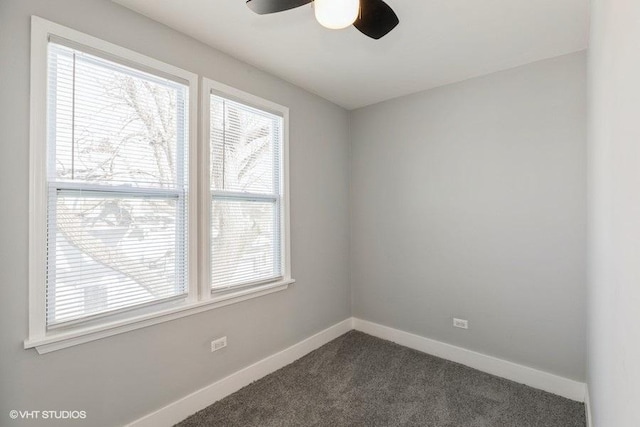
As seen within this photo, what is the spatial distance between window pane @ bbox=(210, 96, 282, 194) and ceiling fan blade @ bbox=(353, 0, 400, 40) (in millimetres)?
1213

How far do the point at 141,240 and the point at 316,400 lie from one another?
5.48 feet

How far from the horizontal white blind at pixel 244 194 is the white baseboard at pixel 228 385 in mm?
704

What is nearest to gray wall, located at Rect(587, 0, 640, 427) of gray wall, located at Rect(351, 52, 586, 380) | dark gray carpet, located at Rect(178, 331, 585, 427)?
dark gray carpet, located at Rect(178, 331, 585, 427)

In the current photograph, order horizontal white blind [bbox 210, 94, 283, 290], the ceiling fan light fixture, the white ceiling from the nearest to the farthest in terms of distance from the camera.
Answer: the ceiling fan light fixture < the white ceiling < horizontal white blind [bbox 210, 94, 283, 290]

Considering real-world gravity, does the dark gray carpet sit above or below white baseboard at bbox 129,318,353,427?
below

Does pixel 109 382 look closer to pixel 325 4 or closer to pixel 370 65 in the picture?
pixel 325 4

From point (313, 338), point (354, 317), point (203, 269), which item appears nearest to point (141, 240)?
point (203, 269)

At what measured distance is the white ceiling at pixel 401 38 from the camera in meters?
1.80

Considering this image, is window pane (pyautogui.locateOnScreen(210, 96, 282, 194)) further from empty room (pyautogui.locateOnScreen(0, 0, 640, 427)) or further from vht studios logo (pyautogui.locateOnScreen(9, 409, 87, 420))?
vht studios logo (pyautogui.locateOnScreen(9, 409, 87, 420))

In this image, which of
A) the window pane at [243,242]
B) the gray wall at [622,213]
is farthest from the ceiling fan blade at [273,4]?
the window pane at [243,242]

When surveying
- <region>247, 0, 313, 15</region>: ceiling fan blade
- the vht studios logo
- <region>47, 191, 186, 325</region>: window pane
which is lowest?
→ the vht studios logo

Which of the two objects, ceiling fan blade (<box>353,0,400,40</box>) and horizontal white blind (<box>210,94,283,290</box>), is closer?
ceiling fan blade (<box>353,0,400,40</box>)

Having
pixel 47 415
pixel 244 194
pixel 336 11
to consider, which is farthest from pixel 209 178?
pixel 47 415

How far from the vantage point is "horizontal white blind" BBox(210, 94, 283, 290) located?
2.25m
